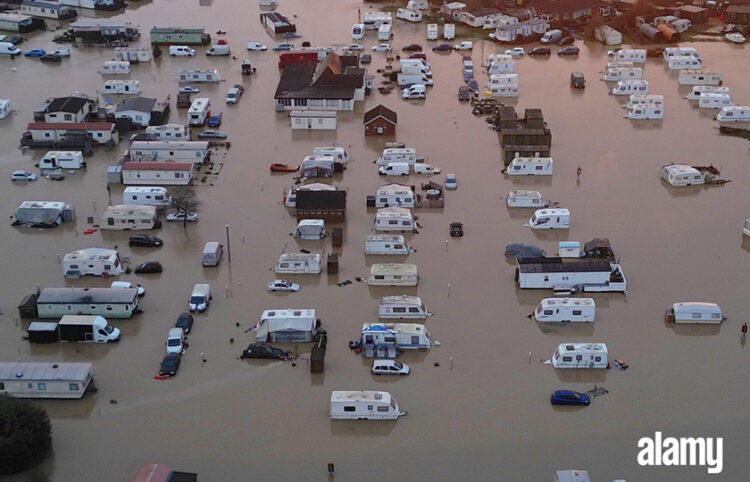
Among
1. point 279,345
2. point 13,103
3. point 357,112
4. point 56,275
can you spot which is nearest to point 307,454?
point 279,345

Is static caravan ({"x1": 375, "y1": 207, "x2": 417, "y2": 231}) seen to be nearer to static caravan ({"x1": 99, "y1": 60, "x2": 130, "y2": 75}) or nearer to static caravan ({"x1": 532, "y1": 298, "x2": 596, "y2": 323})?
static caravan ({"x1": 532, "y1": 298, "x2": 596, "y2": 323})

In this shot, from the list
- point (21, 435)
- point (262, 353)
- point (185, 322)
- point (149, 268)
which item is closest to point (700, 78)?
point (149, 268)

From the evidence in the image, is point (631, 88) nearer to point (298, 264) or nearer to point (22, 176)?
point (298, 264)

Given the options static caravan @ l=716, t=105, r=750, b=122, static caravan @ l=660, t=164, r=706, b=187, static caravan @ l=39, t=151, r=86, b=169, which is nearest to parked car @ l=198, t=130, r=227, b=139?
static caravan @ l=39, t=151, r=86, b=169

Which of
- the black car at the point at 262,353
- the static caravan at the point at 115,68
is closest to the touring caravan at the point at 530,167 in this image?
the black car at the point at 262,353

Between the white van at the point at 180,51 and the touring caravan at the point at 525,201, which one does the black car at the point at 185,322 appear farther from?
the white van at the point at 180,51

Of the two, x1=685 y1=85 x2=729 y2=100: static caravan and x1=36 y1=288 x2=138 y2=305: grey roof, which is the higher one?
x1=685 y1=85 x2=729 y2=100: static caravan
